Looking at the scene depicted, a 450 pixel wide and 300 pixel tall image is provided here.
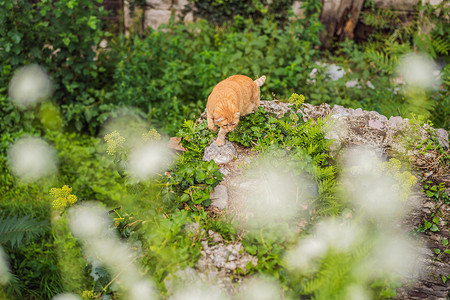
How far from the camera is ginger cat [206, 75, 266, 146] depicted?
234 cm

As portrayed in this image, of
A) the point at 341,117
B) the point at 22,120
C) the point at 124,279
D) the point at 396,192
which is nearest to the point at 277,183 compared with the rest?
the point at 396,192

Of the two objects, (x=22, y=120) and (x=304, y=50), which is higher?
(x=304, y=50)

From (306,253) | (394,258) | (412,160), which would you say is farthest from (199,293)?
(412,160)

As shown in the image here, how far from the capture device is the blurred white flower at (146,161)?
7.48 ft

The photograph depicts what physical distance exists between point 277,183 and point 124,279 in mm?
1180

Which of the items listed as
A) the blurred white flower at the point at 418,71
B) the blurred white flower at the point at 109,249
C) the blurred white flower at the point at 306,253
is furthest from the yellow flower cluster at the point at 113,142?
the blurred white flower at the point at 418,71

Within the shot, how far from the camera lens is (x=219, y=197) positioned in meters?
2.33

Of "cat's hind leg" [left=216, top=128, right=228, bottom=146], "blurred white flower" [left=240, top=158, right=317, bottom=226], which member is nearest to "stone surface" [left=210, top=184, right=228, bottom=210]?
"blurred white flower" [left=240, top=158, right=317, bottom=226]

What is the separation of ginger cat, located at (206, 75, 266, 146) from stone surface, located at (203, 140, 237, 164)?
0.04 meters

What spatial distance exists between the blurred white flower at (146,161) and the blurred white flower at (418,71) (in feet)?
11.2

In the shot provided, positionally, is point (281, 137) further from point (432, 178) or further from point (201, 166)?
point (432, 178)

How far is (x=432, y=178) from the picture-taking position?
8.35 feet

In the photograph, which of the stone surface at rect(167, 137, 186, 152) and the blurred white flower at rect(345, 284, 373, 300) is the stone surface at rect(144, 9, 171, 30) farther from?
the blurred white flower at rect(345, 284, 373, 300)

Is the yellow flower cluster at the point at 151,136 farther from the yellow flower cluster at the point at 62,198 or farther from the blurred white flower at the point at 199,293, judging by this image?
the blurred white flower at the point at 199,293
